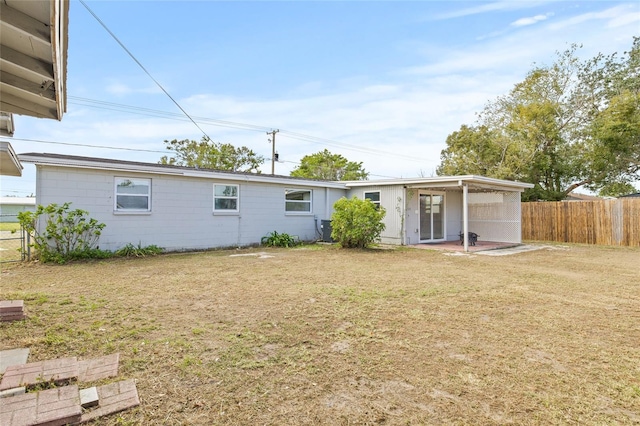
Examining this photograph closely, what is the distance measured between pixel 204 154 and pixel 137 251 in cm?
1956

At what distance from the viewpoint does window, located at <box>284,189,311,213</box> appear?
13.7 meters

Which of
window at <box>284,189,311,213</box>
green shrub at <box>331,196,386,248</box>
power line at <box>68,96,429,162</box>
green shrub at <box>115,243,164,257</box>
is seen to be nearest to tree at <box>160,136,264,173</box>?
power line at <box>68,96,429,162</box>

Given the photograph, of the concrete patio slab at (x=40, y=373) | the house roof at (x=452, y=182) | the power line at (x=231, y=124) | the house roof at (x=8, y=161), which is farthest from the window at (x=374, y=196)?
the power line at (x=231, y=124)

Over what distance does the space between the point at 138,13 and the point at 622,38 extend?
2302 centimetres

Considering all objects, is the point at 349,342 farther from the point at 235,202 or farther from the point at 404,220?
the point at 404,220

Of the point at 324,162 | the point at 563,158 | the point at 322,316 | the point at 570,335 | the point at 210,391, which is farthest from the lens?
the point at 324,162

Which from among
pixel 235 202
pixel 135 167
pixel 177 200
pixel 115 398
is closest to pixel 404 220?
pixel 235 202

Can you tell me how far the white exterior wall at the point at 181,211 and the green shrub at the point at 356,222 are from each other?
99.8 inches

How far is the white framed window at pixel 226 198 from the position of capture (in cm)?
1173

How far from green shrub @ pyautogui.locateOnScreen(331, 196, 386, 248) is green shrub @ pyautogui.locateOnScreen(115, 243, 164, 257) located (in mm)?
5639

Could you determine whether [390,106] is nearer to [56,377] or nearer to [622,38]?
[622,38]

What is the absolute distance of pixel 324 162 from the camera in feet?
108

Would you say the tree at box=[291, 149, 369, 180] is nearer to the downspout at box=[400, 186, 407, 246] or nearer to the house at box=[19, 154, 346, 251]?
the house at box=[19, 154, 346, 251]

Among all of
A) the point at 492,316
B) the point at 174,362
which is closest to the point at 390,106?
the point at 492,316
